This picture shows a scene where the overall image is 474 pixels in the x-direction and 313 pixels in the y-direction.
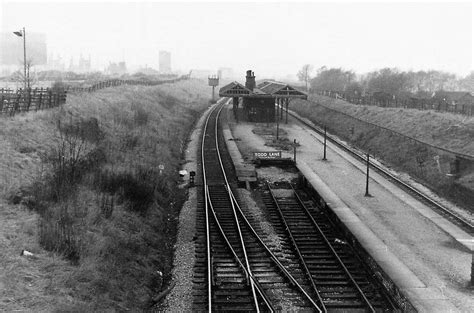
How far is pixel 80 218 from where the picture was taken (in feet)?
46.5

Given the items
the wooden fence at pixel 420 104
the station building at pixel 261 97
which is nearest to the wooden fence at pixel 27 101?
the station building at pixel 261 97

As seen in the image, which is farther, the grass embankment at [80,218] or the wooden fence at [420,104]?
the wooden fence at [420,104]

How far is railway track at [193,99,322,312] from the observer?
11836 mm

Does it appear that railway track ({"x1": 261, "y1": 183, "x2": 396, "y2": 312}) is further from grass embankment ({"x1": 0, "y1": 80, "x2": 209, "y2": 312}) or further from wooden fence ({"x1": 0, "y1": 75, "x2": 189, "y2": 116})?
wooden fence ({"x1": 0, "y1": 75, "x2": 189, "y2": 116})

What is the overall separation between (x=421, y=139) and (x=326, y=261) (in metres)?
20.2

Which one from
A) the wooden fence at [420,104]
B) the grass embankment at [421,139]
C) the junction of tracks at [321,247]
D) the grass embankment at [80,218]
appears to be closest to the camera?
the grass embankment at [80,218]

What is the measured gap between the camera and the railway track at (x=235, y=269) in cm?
1184

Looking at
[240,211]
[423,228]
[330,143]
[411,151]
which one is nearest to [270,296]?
[240,211]

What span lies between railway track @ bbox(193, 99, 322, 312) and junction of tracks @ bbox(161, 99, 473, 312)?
0.03 m

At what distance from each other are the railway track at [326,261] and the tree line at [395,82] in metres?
47.7

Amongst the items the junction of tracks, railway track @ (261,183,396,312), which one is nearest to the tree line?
the junction of tracks

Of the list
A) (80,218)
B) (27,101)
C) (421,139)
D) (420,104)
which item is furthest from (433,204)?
(420,104)

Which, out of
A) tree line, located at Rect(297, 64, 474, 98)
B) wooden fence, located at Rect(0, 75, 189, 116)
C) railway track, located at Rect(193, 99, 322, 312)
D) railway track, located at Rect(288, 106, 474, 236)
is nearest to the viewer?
railway track, located at Rect(193, 99, 322, 312)

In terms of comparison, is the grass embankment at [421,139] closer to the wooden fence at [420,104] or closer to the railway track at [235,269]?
the wooden fence at [420,104]
